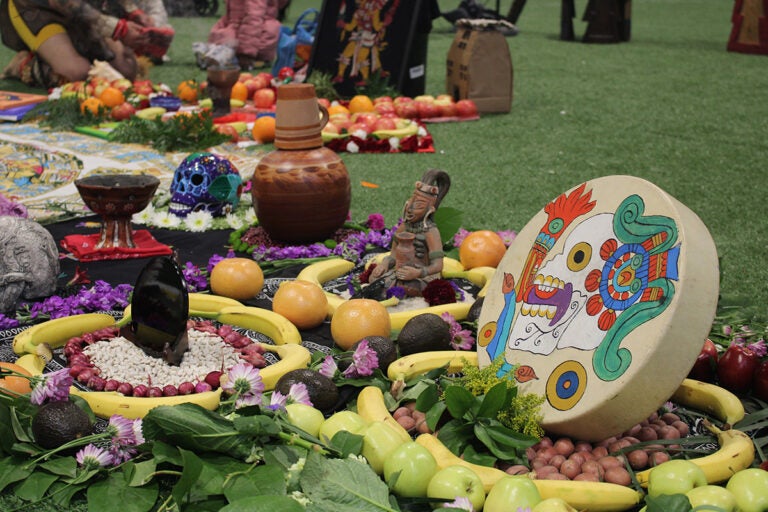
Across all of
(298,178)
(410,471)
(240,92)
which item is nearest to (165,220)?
(298,178)

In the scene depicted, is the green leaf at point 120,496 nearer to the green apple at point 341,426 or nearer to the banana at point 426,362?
the green apple at point 341,426

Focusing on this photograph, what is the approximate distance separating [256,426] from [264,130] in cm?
494

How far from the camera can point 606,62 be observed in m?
11.9

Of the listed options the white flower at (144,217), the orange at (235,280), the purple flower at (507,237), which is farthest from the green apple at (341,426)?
the white flower at (144,217)

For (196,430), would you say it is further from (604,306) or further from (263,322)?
(604,306)

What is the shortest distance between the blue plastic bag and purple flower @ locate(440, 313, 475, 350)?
703 cm

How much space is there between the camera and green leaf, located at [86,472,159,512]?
89.5 inches

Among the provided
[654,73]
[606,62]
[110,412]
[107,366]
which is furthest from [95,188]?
[606,62]

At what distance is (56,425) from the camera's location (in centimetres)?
247

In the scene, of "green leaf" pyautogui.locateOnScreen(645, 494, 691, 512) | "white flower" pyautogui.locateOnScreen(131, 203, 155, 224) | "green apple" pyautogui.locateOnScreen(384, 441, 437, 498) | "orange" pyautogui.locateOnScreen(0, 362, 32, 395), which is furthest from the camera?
"white flower" pyautogui.locateOnScreen(131, 203, 155, 224)

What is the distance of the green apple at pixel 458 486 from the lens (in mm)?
2248

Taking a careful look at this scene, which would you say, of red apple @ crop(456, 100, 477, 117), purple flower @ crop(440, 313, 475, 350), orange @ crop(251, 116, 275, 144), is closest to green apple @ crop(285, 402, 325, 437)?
purple flower @ crop(440, 313, 475, 350)

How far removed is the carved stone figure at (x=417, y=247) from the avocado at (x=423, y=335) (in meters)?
0.50

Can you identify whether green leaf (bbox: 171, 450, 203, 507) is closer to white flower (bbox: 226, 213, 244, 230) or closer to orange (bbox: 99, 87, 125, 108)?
white flower (bbox: 226, 213, 244, 230)
